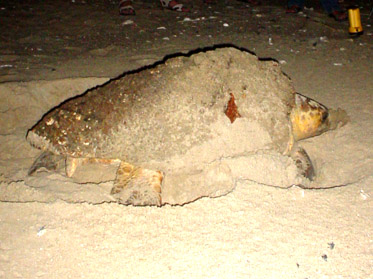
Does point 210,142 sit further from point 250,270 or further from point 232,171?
point 250,270

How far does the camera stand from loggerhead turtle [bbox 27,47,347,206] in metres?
1.84

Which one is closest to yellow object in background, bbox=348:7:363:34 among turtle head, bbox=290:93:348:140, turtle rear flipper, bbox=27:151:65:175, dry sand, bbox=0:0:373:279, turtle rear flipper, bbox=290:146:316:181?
dry sand, bbox=0:0:373:279

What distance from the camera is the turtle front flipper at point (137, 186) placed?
1809 mm

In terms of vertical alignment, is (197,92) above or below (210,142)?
above

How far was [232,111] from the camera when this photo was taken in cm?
191

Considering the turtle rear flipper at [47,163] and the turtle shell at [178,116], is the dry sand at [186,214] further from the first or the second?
the turtle shell at [178,116]

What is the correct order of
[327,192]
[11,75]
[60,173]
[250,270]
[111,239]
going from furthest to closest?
[11,75]
[60,173]
[327,192]
[111,239]
[250,270]

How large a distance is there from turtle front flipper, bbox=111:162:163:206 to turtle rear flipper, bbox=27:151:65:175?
0.51m

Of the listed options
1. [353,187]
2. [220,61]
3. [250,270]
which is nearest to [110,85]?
[220,61]

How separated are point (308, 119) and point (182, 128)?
39.7 inches

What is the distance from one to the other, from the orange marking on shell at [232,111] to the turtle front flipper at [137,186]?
56 cm

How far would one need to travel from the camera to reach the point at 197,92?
1.87 m

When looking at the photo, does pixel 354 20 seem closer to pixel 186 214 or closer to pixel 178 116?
pixel 178 116

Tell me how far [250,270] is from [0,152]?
212cm
